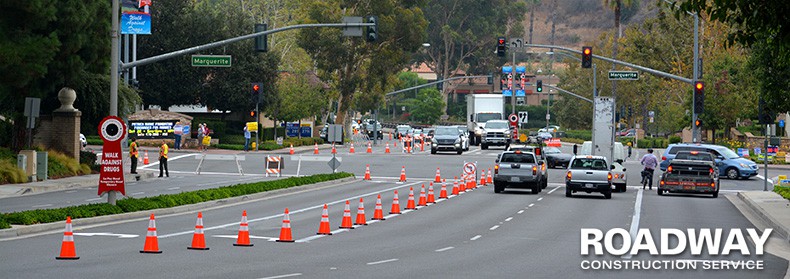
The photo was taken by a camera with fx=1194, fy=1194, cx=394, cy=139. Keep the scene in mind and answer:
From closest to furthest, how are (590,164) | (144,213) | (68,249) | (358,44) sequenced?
(68,249) → (144,213) → (590,164) → (358,44)

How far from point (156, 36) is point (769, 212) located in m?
53.0

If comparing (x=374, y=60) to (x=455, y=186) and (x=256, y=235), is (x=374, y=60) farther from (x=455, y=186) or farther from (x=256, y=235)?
(x=256, y=235)

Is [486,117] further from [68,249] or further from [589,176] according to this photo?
[68,249]

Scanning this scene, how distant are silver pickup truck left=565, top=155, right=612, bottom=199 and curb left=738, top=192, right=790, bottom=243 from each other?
451 centimetres

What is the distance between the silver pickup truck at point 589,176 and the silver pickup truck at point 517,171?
1.41 m

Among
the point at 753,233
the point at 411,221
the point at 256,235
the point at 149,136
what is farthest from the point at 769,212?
the point at 149,136

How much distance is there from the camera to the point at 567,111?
126m

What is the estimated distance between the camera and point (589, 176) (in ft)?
131

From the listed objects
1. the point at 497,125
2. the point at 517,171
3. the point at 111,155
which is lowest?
the point at 517,171

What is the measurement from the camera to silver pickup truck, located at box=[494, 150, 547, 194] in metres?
41.0

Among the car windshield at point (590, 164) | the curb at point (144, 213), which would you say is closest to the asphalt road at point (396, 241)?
the curb at point (144, 213)

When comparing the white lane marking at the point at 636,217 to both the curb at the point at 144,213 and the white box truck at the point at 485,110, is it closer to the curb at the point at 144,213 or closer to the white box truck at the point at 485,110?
the curb at the point at 144,213

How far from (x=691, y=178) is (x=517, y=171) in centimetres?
606

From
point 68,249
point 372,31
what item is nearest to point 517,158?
point 372,31
